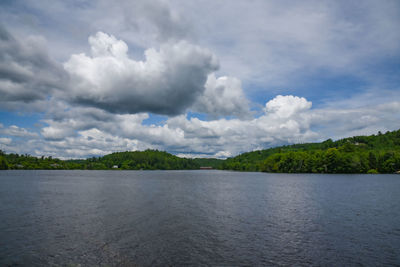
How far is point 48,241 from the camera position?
26.6m

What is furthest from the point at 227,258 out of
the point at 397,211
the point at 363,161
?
the point at 363,161

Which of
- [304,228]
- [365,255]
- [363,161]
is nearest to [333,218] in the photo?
[304,228]

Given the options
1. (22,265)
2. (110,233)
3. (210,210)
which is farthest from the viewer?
(210,210)

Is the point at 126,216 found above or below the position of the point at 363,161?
below

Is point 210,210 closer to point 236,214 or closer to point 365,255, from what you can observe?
point 236,214

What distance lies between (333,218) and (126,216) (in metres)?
29.3

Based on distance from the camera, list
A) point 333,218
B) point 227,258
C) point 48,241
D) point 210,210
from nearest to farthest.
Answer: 1. point 227,258
2. point 48,241
3. point 333,218
4. point 210,210

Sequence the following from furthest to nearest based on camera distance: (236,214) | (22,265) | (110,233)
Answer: (236,214) → (110,233) → (22,265)

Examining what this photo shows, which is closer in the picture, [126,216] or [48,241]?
[48,241]

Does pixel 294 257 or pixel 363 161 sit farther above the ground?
pixel 363 161

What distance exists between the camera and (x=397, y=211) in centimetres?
4300

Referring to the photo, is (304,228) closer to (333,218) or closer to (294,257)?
(333,218)

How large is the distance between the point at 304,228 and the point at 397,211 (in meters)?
21.4

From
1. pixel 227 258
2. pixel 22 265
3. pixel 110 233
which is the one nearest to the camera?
pixel 22 265
